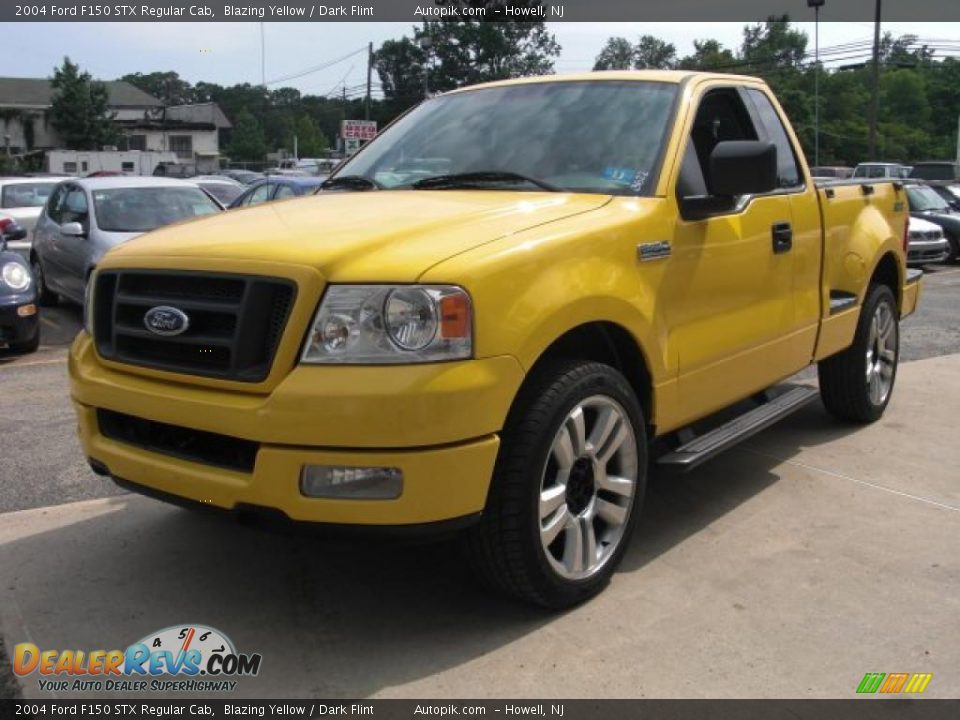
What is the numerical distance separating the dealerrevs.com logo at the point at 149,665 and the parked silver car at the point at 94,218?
6963 millimetres

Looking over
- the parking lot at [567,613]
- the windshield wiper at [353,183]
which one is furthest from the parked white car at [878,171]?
the windshield wiper at [353,183]

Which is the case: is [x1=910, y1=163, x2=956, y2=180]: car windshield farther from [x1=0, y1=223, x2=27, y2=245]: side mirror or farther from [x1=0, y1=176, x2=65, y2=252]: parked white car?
[x1=0, y1=223, x2=27, y2=245]: side mirror

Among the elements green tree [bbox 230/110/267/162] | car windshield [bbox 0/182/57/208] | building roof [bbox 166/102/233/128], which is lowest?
car windshield [bbox 0/182/57/208]

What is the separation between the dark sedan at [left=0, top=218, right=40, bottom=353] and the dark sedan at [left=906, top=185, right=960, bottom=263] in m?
15.2

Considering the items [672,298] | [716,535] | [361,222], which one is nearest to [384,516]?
[361,222]

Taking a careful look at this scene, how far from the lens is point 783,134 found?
192 inches

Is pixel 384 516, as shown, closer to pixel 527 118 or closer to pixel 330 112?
pixel 527 118

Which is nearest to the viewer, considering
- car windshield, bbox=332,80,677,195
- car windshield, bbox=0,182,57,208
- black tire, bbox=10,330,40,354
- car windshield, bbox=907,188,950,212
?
car windshield, bbox=332,80,677,195

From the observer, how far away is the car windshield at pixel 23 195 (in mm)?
15570

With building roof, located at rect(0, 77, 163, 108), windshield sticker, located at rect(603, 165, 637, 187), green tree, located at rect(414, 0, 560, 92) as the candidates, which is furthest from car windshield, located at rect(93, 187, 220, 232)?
building roof, located at rect(0, 77, 163, 108)

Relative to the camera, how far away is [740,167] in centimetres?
368

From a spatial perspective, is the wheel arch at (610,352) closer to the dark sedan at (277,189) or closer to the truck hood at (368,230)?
the truck hood at (368,230)

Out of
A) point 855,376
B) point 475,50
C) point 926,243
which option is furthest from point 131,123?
point 855,376

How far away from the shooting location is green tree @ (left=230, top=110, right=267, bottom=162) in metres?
83.5
